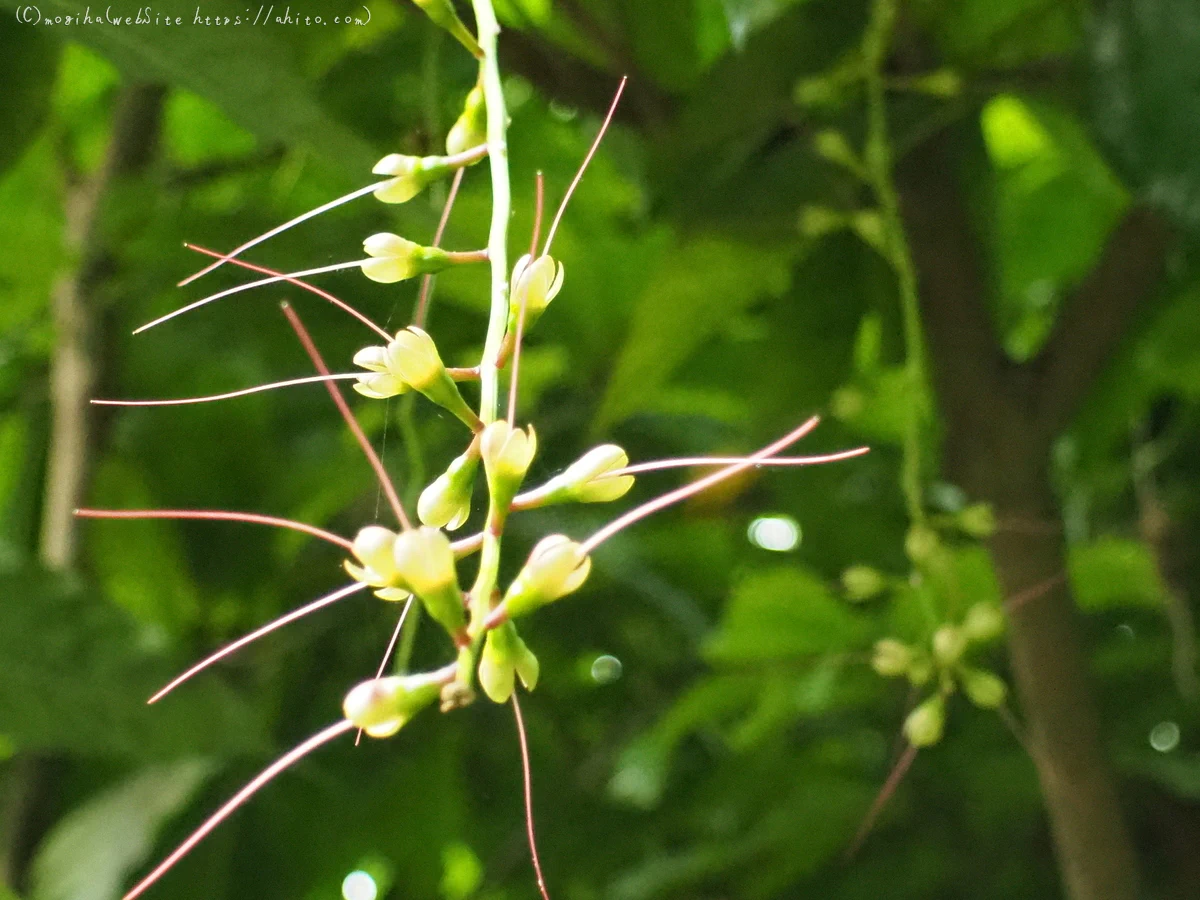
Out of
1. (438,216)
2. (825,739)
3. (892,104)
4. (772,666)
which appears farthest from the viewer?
(825,739)

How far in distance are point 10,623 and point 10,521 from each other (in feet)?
0.65

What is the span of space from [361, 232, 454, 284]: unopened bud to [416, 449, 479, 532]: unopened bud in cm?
3

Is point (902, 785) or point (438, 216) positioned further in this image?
point (902, 785)

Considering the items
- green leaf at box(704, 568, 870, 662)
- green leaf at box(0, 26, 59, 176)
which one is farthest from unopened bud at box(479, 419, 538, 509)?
green leaf at box(704, 568, 870, 662)

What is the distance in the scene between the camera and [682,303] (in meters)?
0.37

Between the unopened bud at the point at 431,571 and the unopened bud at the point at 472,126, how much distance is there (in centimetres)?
9

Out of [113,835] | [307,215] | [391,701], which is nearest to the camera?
[391,701]

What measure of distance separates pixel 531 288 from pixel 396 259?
0.03 m

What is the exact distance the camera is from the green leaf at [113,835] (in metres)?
0.43

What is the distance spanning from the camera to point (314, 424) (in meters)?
0.61

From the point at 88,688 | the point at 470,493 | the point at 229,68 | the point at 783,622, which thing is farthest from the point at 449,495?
the point at 783,622

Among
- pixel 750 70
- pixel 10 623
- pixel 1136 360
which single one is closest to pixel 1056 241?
pixel 1136 360

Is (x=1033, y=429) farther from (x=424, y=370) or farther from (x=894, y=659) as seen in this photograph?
(x=424, y=370)

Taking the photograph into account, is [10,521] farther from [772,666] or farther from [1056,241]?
[1056,241]
